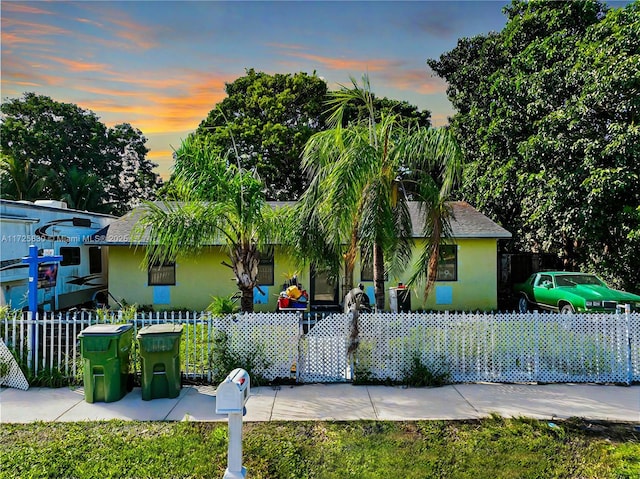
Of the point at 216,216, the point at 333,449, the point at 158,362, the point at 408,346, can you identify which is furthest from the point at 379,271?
the point at 158,362

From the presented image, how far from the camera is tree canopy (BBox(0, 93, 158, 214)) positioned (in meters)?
26.6

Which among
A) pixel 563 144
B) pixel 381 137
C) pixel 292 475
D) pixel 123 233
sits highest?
pixel 563 144

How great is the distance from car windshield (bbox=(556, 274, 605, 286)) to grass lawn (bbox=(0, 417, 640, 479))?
844cm

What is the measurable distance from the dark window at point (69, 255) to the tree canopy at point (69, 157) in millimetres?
13962

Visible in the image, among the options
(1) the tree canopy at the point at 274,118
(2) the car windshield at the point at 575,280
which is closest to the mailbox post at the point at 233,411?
(2) the car windshield at the point at 575,280

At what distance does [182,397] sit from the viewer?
619cm

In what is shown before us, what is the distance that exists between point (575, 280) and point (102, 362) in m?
13.0

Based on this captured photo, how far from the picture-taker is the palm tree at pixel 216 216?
8.03 metres

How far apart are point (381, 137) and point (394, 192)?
1.06 meters

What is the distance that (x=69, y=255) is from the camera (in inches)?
522

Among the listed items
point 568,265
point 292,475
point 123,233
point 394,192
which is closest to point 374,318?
point 394,192

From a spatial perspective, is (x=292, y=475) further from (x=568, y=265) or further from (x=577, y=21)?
(x=577, y=21)

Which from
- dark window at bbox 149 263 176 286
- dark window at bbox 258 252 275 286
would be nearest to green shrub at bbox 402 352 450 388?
dark window at bbox 258 252 275 286

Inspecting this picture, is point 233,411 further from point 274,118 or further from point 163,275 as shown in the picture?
point 274,118
